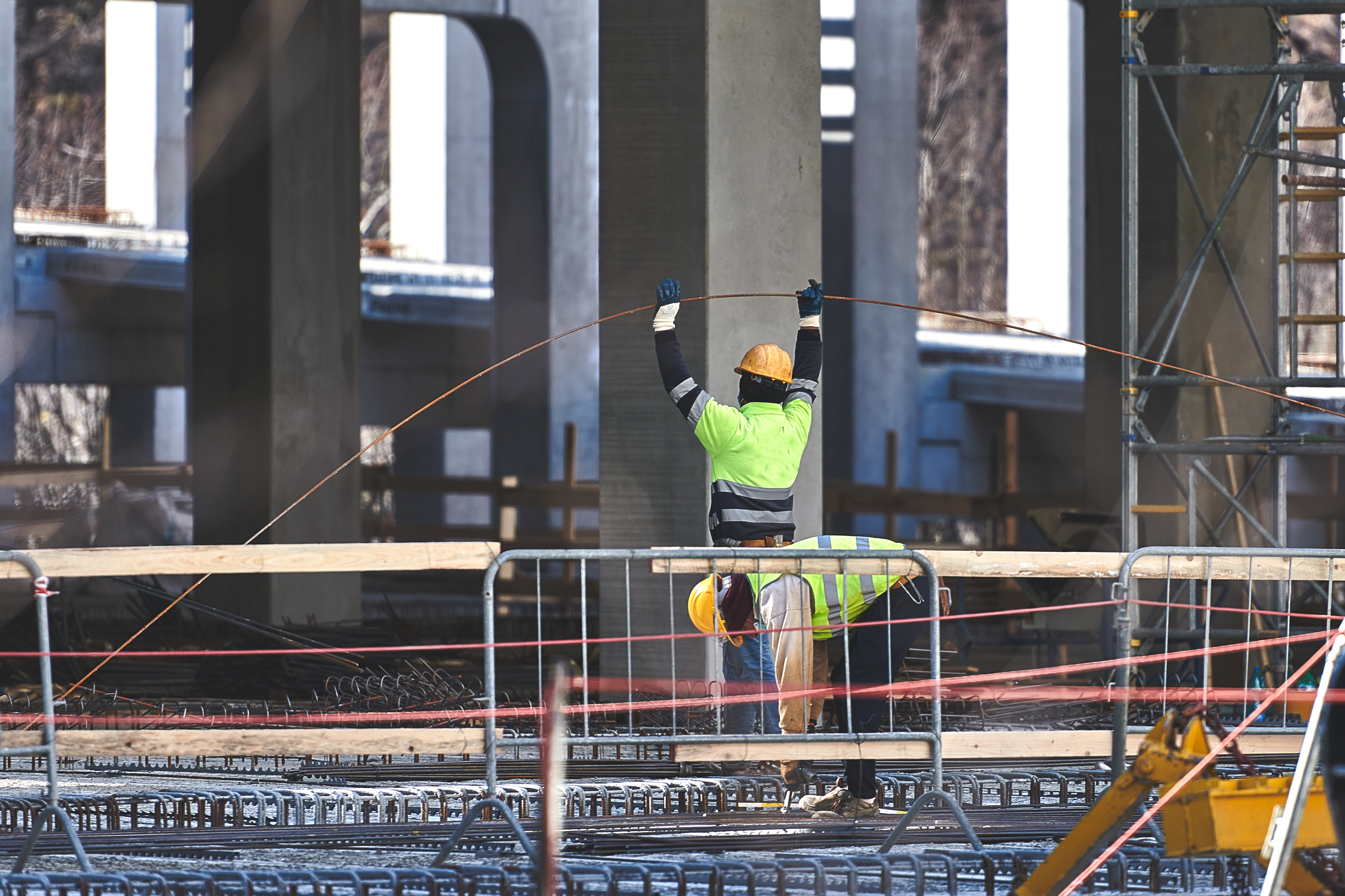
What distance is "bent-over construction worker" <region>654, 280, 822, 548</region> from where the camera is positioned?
28.0 feet

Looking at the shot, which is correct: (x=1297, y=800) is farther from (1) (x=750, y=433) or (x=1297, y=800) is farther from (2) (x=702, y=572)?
(1) (x=750, y=433)

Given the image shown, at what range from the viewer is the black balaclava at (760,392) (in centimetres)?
874

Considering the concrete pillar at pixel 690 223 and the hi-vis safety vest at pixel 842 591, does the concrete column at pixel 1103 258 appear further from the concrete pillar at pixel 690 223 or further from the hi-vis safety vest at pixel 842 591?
the hi-vis safety vest at pixel 842 591

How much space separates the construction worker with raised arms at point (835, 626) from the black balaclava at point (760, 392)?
102 centimetres

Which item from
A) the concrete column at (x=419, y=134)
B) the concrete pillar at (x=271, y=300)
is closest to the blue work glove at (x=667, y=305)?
the concrete pillar at (x=271, y=300)

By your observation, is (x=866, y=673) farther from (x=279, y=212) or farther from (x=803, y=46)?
(x=279, y=212)

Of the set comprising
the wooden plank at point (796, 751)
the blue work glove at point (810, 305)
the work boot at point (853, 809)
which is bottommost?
the work boot at point (853, 809)

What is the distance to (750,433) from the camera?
8.61 m

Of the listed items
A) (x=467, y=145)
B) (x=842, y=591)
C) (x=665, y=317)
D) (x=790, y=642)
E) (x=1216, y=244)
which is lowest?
(x=790, y=642)

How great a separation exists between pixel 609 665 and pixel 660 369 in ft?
12.9

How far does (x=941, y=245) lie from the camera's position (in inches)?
2518

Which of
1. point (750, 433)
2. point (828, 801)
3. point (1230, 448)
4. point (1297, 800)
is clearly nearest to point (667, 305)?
point (750, 433)

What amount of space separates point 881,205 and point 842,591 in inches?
977

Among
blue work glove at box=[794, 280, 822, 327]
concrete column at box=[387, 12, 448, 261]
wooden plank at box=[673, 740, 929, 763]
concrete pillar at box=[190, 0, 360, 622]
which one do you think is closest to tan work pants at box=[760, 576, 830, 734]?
wooden plank at box=[673, 740, 929, 763]
